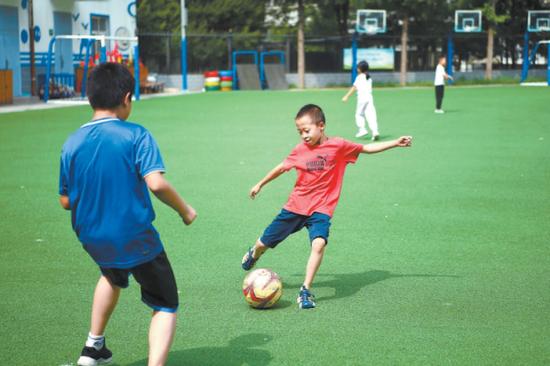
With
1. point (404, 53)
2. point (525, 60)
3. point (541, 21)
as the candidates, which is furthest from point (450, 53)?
point (541, 21)

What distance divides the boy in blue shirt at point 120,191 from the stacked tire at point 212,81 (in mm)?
39105

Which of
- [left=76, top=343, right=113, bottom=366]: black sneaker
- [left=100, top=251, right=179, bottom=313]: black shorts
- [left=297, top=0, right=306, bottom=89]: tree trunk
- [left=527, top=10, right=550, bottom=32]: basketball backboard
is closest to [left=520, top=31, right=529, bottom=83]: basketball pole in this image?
[left=527, top=10, right=550, bottom=32]: basketball backboard

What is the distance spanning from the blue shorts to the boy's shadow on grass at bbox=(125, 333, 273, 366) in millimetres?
1045

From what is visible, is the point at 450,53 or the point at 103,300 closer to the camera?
the point at 103,300

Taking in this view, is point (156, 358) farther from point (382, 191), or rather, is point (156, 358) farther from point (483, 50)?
point (483, 50)

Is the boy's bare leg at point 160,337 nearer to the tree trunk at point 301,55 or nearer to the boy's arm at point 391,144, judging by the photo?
the boy's arm at point 391,144

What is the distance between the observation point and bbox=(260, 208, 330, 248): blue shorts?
5.79 meters

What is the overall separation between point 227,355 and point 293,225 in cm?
145

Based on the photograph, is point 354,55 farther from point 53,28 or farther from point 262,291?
point 262,291

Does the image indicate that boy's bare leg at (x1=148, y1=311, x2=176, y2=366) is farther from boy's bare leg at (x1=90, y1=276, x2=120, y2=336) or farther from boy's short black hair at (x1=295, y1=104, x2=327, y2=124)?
boy's short black hair at (x1=295, y1=104, x2=327, y2=124)

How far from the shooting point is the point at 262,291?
5625 millimetres

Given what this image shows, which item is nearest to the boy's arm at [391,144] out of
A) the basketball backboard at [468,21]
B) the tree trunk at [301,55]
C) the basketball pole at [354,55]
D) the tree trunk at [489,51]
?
the tree trunk at [301,55]

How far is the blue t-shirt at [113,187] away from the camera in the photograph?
389cm

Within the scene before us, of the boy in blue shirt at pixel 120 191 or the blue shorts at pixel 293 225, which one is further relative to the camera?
the blue shorts at pixel 293 225
